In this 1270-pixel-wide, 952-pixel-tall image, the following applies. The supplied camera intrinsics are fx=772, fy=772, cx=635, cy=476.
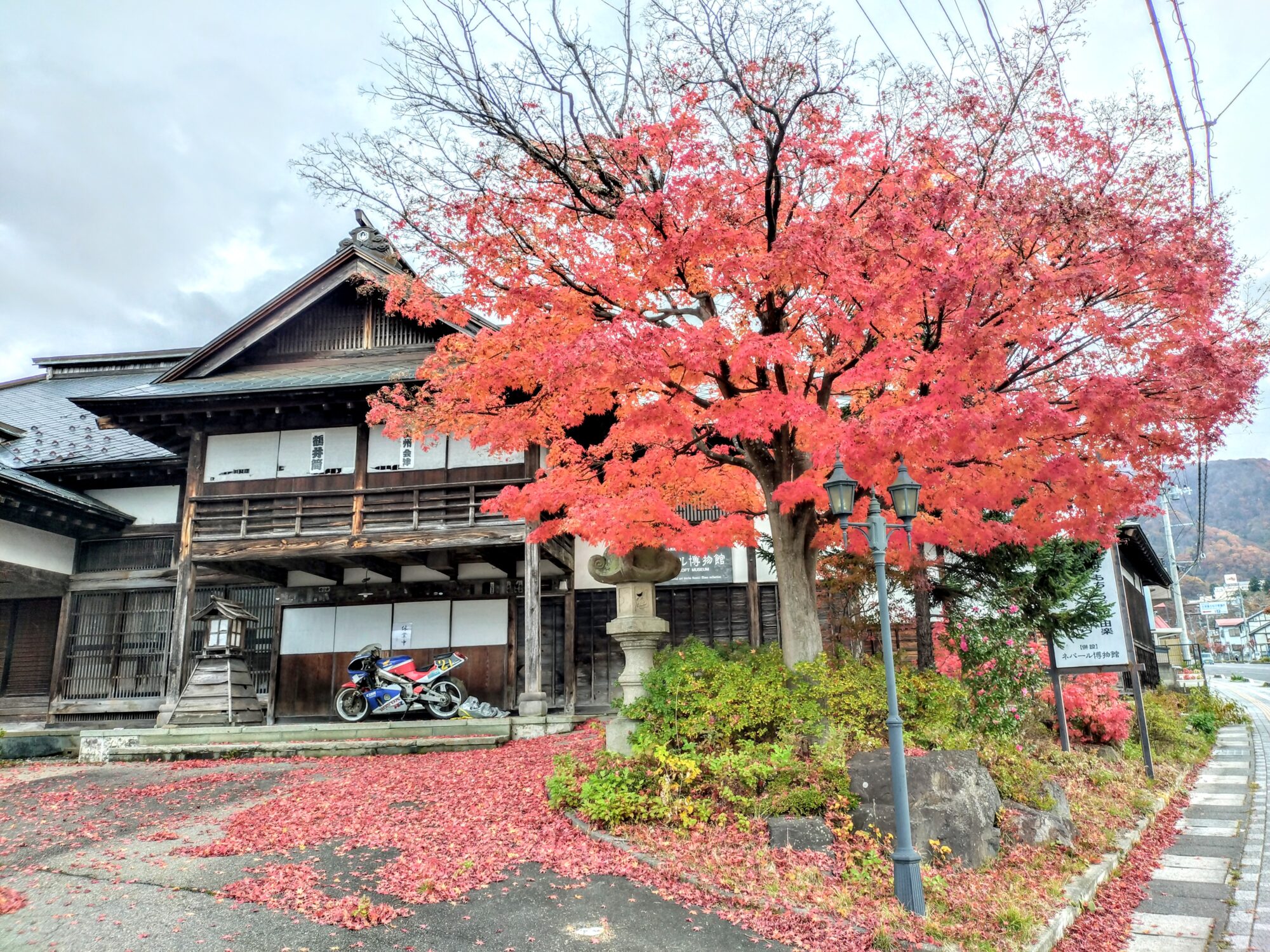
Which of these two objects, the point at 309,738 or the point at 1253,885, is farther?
the point at 309,738

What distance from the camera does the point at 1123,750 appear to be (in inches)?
496

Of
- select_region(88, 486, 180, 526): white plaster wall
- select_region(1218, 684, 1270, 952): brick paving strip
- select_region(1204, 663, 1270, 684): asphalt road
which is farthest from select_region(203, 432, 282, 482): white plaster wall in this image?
select_region(1204, 663, 1270, 684): asphalt road

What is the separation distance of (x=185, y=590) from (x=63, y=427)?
26.3 feet

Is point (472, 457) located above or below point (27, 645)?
above

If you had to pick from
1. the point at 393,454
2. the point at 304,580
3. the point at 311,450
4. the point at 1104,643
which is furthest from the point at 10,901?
the point at 1104,643

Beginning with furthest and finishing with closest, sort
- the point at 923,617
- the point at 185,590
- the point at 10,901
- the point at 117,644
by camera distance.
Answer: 1. the point at 117,644
2. the point at 185,590
3. the point at 923,617
4. the point at 10,901

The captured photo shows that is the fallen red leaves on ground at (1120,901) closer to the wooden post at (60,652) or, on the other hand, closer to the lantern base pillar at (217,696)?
the lantern base pillar at (217,696)

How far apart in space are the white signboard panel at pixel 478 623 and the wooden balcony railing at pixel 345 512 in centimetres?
243

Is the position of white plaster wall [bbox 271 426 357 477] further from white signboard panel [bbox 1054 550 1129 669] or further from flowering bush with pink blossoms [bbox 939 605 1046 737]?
white signboard panel [bbox 1054 550 1129 669]

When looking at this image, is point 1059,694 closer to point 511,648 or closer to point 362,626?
point 511,648

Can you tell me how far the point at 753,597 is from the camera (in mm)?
16469

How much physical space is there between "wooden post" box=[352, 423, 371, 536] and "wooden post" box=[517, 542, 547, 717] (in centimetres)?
353

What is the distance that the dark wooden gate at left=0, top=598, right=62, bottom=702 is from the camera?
1728 cm

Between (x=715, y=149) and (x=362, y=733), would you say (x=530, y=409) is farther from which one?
(x=362, y=733)
